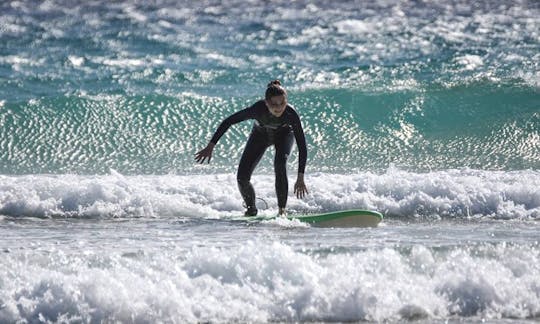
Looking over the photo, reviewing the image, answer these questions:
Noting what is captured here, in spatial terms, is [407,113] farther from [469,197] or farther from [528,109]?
[469,197]

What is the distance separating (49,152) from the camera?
13.7 meters

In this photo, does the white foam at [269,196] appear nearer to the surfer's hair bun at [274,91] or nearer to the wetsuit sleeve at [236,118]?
the wetsuit sleeve at [236,118]

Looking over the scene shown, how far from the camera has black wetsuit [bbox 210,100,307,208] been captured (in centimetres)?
900

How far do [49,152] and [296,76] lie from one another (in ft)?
15.3

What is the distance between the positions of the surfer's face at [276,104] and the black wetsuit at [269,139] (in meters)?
0.10

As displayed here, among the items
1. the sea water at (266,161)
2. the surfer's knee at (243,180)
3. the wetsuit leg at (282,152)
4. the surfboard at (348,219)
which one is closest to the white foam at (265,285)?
the sea water at (266,161)

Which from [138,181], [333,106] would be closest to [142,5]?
[333,106]

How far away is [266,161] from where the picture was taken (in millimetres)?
12969

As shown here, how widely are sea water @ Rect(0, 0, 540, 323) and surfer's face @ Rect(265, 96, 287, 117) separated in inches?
40.4

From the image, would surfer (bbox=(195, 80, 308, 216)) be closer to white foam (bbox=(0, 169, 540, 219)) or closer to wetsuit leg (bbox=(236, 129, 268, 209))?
wetsuit leg (bbox=(236, 129, 268, 209))

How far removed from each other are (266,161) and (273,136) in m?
3.67

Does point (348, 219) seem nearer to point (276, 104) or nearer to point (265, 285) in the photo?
point (276, 104)

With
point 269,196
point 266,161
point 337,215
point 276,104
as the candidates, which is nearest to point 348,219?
point 337,215

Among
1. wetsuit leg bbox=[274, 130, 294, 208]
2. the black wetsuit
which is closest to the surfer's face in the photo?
the black wetsuit
